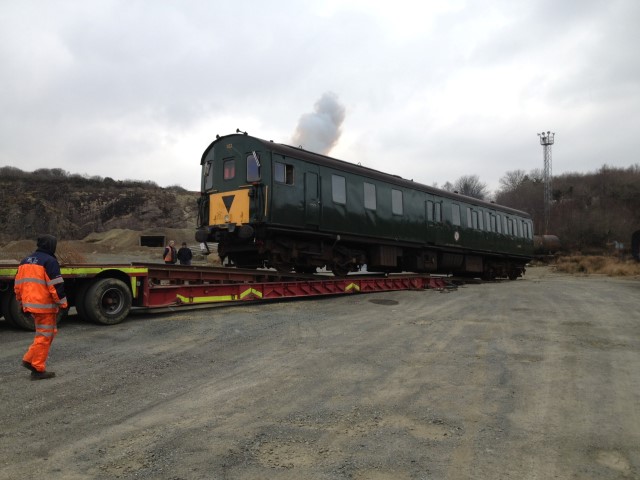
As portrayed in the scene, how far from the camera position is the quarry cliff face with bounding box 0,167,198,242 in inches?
2022

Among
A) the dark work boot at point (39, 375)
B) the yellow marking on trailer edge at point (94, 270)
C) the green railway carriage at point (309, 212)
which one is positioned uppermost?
the green railway carriage at point (309, 212)

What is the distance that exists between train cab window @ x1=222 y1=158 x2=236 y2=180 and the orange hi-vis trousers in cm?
635

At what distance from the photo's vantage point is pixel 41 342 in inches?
193

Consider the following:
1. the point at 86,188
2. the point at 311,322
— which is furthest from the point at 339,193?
the point at 86,188

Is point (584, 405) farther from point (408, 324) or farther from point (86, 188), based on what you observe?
point (86, 188)

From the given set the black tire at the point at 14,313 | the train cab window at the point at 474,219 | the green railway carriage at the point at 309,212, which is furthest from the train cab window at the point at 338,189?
the train cab window at the point at 474,219

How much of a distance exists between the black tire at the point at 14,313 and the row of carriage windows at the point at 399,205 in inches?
200

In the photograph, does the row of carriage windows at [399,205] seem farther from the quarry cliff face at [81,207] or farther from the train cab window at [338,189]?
the quarry cliff face at [81,207]

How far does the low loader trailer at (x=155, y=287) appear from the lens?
7.05m

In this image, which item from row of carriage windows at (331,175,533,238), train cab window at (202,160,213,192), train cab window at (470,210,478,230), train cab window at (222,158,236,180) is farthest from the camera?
train cab window at (470,210,478,230)

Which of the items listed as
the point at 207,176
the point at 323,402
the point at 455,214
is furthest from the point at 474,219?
the point at 323,402

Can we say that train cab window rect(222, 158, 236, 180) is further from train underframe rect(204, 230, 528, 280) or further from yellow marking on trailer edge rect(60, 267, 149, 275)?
yellow marking on trailer edge rect(60, 267, 149, 275)

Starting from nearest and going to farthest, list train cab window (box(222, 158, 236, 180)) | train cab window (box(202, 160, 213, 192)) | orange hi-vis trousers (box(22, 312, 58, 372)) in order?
orange hi-vis trousers (box(22, 312, 58, 372)) < train cab window (box(222, 158, 236, 180)) < train cab window (box(202, 160, 213, 192))

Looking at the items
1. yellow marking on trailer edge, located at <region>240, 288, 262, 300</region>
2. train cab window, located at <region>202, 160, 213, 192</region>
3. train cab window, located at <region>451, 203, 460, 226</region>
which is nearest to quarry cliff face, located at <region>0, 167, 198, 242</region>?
train cab window, located at <region>451, 203, 460, 226</region>
